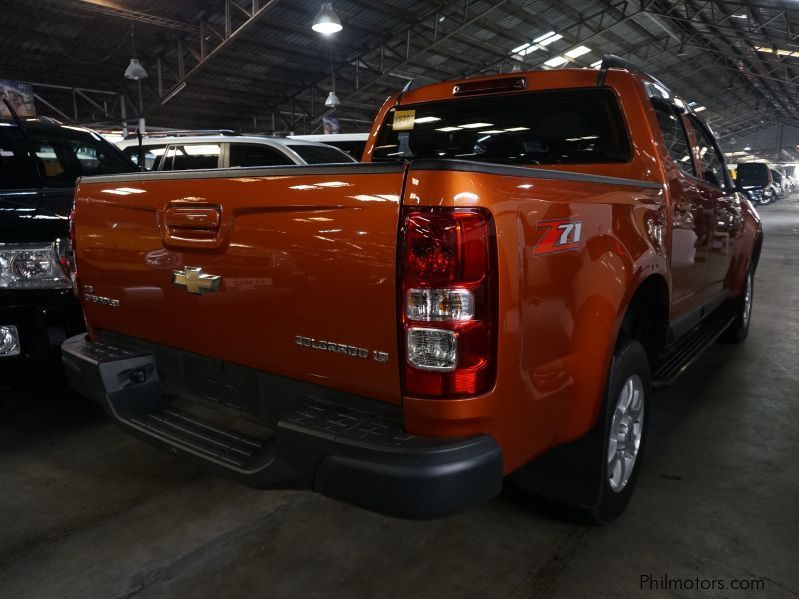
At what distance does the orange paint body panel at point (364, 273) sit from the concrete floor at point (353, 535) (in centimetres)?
58

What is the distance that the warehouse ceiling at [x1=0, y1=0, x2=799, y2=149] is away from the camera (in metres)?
12.4

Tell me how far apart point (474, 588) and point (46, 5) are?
12887mm

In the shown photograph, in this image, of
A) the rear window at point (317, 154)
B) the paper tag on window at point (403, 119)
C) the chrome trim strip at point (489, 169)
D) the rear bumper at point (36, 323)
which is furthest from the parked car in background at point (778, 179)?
the rear bumper at point (36, 323)

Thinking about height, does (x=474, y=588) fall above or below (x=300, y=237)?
below

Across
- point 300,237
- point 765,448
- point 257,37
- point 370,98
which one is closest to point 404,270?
point 300,237

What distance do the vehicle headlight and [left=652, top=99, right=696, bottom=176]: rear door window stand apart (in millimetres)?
2996

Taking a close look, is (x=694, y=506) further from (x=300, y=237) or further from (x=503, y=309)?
(x=300, y=237)

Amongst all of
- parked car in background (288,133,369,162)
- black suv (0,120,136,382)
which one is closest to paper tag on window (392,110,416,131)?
black suv (0,120,136,382)

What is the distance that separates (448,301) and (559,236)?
0.44 metres

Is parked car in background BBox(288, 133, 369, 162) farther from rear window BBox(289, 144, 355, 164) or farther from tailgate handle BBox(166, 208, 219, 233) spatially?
tailgate handle BBox(166, 208, 219, 233)

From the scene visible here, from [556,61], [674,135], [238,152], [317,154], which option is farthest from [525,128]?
[556,61]

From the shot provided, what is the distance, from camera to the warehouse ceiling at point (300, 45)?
12367 millimetres

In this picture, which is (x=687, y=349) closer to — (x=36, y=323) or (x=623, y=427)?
(x=623, y=427)

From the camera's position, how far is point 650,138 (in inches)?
105
